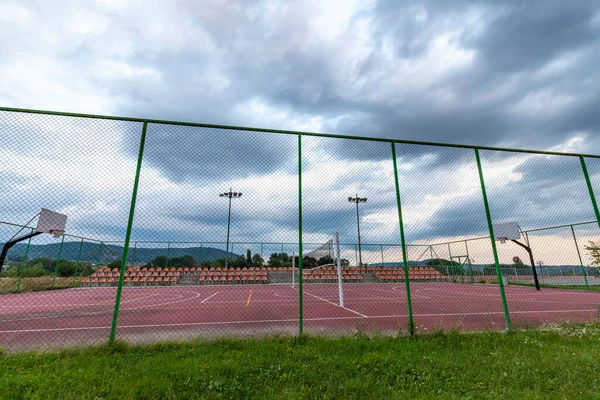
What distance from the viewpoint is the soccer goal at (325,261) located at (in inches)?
406

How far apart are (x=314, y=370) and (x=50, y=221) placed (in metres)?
5.69

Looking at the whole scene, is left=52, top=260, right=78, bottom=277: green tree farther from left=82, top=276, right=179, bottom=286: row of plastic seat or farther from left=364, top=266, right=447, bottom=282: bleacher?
left=364, top=266, right=447, bottom=282: bleacher

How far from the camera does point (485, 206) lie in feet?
20.6

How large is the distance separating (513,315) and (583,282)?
15413 millimetres

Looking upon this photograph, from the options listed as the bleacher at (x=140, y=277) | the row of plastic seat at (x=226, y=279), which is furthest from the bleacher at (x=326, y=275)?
the bleacher at (x=140, y=277)

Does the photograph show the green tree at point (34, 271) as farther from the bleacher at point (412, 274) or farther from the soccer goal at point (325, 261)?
the bleacher at point (412, 274)

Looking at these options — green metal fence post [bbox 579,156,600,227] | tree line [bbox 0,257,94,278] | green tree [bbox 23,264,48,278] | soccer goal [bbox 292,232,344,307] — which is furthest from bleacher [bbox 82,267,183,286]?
green metal fence post [bbox 579,156,600,227]

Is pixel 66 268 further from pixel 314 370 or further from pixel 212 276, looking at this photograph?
pixel 314 370

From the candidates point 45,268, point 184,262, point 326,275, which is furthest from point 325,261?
point 45,268

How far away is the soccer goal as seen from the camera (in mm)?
10316

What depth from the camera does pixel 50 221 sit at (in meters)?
5.30

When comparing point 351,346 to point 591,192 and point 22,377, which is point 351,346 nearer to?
point 22,377

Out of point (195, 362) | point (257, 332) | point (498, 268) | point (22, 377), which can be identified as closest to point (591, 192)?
point (498, 268)

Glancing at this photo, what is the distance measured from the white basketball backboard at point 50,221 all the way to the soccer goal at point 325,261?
7149 millimetres
